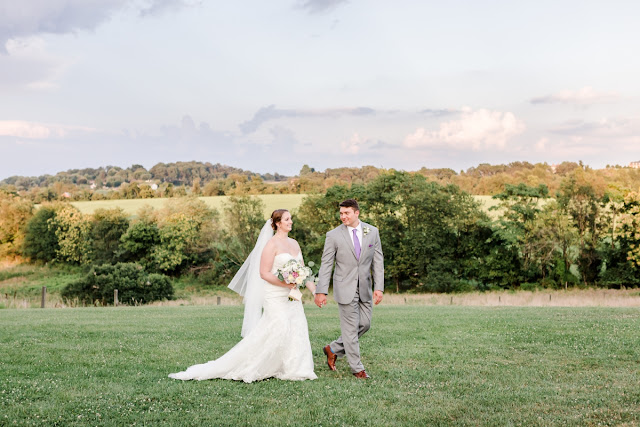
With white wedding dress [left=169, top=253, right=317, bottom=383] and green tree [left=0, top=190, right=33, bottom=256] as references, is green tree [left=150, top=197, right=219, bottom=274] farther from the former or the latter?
white wedding dress [left=169, top=253, right=317, bottom=383]

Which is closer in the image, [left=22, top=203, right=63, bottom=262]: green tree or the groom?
the groom

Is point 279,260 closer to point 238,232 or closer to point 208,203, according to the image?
point 238,232

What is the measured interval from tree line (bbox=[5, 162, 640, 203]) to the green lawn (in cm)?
4447

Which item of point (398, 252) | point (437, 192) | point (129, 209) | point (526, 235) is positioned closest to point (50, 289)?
point (129, 209)

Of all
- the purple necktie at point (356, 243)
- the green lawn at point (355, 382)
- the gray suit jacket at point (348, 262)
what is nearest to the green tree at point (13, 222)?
the green lawn at point (355, 382)

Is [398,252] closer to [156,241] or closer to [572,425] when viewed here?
[156,241]

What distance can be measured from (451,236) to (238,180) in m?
50.6

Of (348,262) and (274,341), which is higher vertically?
(348,262)

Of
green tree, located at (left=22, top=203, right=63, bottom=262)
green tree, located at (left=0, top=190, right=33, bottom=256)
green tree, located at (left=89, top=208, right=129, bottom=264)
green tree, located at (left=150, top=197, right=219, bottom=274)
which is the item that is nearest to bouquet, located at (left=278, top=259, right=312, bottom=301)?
green tree, located at (left=150, top=197, right=219, bottom=274)

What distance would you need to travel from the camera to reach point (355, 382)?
8148 millimetres

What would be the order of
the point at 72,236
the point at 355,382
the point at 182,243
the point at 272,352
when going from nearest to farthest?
the point at 355,382 < the point at 272,352 < the point at 182,243 < the point at 72,236

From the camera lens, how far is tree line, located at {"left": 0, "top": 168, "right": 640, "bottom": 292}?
4947cm

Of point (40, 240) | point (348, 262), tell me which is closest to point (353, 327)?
point (348, 262)

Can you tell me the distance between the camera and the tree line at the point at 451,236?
4947 cm
